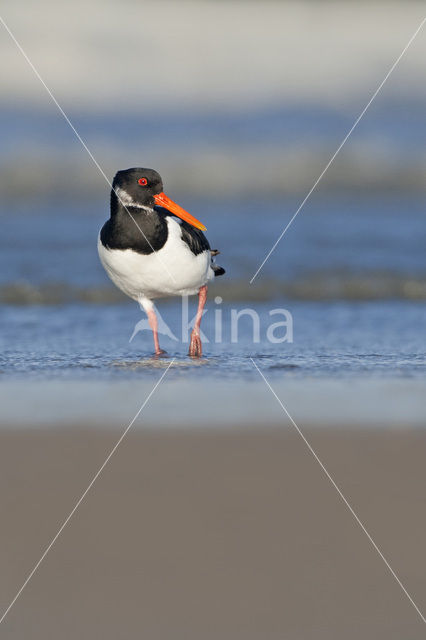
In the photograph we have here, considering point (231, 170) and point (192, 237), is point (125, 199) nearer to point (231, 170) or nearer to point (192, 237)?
point (192, 237)

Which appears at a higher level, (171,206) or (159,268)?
(171,206)

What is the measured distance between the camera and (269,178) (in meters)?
15.1

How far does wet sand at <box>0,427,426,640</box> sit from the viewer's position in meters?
2.71

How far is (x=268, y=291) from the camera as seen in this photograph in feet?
26.9

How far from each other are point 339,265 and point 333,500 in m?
5.74

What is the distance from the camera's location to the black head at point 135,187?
614 cm

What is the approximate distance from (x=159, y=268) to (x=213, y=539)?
3.07 metres

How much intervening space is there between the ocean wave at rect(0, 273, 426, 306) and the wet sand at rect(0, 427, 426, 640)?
12.7 feet

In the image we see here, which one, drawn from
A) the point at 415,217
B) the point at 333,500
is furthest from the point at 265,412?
the point at 415,217
